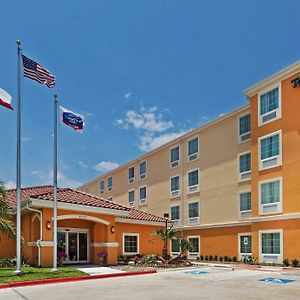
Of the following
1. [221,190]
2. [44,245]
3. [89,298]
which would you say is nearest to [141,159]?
[221,190]

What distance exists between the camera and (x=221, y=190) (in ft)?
113

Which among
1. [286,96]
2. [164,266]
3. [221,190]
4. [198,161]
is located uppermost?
[286,96]

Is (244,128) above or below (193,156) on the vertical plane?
above

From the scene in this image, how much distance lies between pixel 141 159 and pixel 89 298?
35.2 metres

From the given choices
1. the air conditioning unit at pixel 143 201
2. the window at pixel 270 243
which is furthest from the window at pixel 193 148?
the window at pixel 270 243

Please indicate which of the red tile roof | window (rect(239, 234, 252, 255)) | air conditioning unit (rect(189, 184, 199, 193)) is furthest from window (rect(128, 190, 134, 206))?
the red tile roof

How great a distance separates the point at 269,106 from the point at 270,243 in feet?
31.7

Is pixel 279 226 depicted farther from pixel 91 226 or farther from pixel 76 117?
pixel 76 117

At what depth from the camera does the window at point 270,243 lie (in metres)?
27.3

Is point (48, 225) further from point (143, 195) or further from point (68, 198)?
point (143, 195)

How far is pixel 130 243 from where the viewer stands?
28016 mm

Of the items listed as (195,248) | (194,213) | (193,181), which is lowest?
(195,248)

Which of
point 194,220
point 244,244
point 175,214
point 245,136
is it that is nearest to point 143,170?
point 175,214

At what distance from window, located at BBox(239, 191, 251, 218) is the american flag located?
19.1 m
